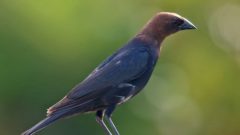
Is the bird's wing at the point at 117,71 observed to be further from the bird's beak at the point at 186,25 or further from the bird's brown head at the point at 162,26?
the bird's beak at the point at 186,25

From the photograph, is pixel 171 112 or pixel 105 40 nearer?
pixel 105 40

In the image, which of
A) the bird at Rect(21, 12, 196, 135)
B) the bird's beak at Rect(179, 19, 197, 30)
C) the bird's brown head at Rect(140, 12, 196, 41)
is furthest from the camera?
the bird's brown head at Rect(140, 12, 196, 41)

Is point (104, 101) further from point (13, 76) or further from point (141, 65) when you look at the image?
point (13, 76)

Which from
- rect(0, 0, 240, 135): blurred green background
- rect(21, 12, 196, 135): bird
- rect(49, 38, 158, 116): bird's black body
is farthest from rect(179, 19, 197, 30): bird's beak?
rect(0, 0, 240, 135): blurred green background

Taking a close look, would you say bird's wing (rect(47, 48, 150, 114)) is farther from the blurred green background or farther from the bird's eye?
the blurred green background

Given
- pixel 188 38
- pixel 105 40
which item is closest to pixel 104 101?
pixel 105 40

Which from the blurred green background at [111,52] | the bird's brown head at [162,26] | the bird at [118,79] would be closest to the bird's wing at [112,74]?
the bird at [118,79]

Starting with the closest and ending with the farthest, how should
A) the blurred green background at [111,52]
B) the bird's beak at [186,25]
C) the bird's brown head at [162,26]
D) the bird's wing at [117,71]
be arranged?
1. the bird's wing at [117,71]
2. the bird's beak at [186,25]
3. the bird's brown head at [162,26]
4. the blurred green background at [111,52]
